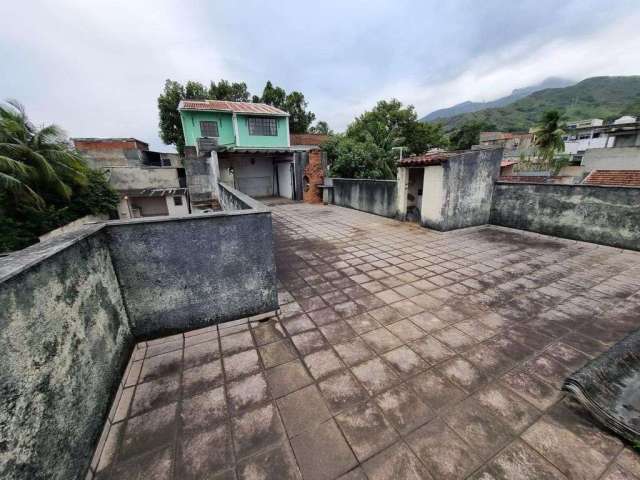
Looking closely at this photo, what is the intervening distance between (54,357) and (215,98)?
2757 cm

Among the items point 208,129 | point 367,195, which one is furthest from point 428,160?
point 208,129

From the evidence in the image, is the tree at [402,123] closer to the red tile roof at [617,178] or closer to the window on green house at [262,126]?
the window on green house at [262,126]

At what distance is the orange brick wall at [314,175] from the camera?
12.8 metres

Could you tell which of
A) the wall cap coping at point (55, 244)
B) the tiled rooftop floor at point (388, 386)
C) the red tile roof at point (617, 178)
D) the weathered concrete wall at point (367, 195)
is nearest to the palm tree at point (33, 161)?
the wall cap coping at point (55, 244)

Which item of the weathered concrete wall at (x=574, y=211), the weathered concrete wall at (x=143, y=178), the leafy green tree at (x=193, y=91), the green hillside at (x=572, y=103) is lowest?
the weathered concrete wall at (x=574, y=211)

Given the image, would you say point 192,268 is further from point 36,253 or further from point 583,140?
point 583,140

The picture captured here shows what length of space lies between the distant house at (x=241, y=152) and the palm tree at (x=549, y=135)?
18157mm

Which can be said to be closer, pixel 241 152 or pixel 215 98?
pixel 241 152

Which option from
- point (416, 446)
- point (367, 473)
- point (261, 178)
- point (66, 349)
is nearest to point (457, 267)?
point (416, 446)

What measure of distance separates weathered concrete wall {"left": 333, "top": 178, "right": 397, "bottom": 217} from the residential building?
8.77 m

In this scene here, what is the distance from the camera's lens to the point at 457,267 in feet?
16.0

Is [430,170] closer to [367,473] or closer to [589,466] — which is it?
[589,466]

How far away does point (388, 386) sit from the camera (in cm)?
230

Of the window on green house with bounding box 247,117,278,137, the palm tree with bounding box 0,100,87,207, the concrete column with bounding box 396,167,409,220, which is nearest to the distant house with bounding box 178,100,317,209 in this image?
the window on green house with bounding box 247,117,278,137
